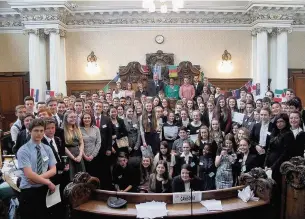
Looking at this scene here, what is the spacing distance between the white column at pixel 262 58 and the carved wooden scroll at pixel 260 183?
930cm

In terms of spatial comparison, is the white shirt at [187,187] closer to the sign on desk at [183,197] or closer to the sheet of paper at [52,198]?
the sign on desk at [183,197]

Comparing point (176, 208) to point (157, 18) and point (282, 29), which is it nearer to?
point (157, 18)

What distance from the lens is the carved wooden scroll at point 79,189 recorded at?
338cm

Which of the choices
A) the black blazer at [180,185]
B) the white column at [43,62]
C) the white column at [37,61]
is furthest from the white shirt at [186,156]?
the white column at [43,62]

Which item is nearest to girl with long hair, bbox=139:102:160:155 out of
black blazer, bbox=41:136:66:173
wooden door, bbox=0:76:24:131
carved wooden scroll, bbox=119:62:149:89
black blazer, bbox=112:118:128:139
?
black blazer, bbox=112:118:128:139

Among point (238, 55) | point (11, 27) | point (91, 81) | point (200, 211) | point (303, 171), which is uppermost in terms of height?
point (11, 27)

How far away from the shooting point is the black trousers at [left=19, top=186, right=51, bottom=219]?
3562 mm

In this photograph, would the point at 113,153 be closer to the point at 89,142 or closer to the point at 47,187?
the point at 89,142

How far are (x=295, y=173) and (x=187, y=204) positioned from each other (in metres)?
1.19

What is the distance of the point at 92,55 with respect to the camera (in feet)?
41.7

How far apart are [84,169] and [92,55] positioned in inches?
323

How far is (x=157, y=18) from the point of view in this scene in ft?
41.4

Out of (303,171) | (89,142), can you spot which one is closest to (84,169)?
(89,142)

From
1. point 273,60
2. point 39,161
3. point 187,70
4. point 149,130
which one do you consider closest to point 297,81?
point 273,60
